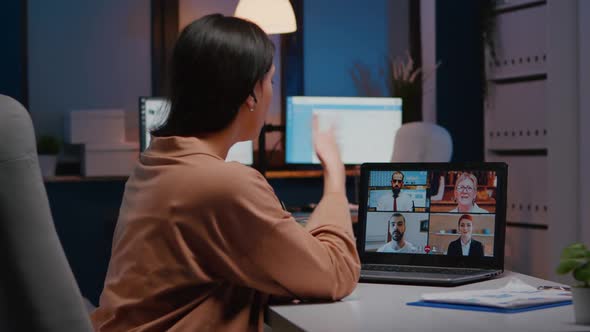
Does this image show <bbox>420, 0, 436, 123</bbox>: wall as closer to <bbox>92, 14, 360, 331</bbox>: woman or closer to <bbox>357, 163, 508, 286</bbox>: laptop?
<bbox>357, 163, 508, 286</bbox>: laptop

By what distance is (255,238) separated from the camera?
1463mm

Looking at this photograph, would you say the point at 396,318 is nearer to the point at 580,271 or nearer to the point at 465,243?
the point at 580,271

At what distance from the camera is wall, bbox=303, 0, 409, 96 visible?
537 centimetres

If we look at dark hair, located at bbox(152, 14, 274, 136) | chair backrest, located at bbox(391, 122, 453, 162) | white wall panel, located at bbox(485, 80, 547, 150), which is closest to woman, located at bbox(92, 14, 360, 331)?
dark hair, located at bbox(152, 14, 274, 136)

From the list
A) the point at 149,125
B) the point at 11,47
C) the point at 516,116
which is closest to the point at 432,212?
the point at 516,116

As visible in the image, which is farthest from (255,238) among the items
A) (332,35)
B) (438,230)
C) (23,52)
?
(332,35)

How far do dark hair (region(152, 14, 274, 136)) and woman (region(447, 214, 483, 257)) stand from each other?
62 centimetres

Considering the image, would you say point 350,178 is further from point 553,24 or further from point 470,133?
point 553,24

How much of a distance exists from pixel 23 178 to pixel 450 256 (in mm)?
1355

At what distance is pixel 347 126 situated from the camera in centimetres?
455

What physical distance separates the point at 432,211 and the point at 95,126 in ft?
10.2

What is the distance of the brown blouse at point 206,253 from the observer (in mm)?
1467

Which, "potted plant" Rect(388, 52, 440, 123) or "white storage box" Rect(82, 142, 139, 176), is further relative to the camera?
"potted plant" Rect(388, 52, 440, 123)

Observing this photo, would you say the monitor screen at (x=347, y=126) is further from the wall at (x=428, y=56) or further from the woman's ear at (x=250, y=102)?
the woman's ear at (x=250, y=102)
